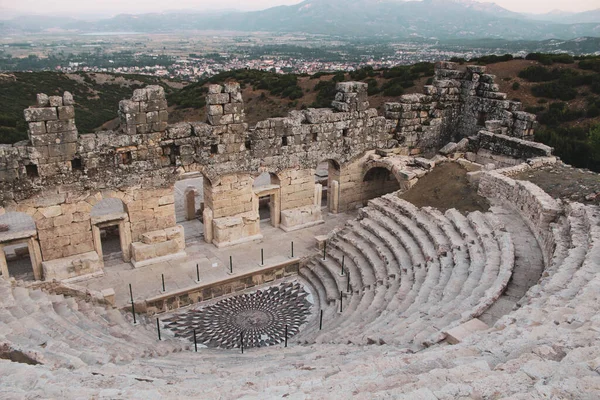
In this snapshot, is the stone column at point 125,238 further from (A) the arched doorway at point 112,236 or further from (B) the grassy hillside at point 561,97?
(B) the grassy hillside at point 561,97

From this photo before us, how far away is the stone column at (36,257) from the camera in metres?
13.8

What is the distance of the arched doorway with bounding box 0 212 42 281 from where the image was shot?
44.2ft

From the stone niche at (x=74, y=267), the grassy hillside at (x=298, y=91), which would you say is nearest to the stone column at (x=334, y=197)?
the stone niche at (x=74, y=267)

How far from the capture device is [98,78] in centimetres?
6266

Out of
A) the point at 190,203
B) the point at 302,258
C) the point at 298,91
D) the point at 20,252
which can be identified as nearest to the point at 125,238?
the point at 190,203

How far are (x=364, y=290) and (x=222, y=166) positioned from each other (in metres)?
6.32

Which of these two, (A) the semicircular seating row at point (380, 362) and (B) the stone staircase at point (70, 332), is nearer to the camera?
(A) the semicircular seating row at point (380, 362)

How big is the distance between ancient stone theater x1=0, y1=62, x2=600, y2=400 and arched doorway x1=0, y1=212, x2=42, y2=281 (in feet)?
0.19

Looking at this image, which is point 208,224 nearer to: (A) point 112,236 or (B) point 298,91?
(A) point 112,236

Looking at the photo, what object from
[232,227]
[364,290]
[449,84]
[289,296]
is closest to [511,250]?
[364,290]

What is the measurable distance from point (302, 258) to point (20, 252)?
9.49 metres

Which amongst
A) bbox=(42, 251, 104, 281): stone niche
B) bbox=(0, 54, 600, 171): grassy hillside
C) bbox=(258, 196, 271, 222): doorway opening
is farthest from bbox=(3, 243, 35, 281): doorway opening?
bbox=(0, 54, 600, 171): grassy hillside

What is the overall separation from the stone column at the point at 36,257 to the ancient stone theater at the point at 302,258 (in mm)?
37

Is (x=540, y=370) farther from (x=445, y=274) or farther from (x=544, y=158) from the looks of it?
(x=544, y=158)
